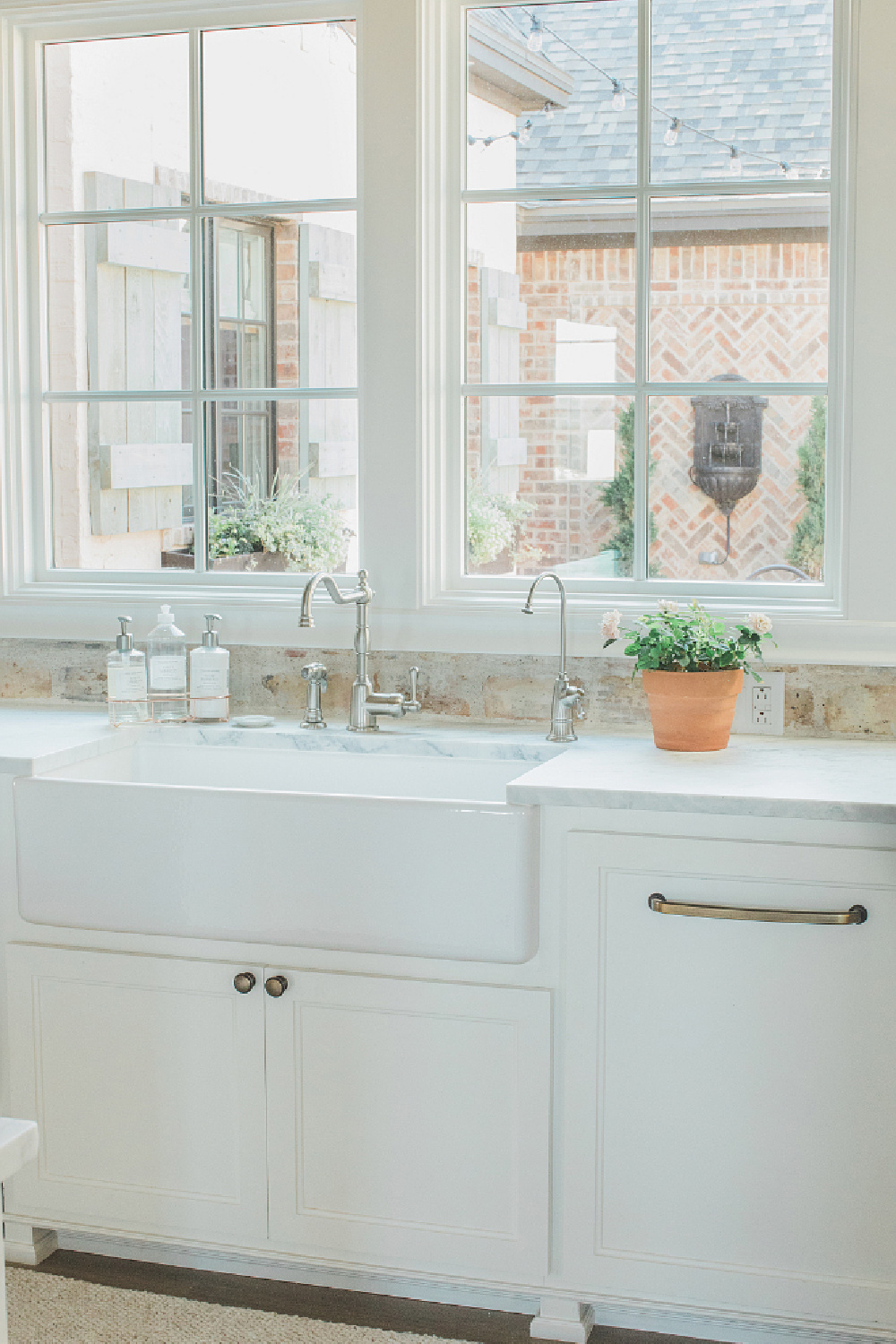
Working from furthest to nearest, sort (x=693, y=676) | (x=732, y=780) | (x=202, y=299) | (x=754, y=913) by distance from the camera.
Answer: (x=202, y=299) → (x=693, y=676) → (x=732, y=780) → (x=754, y=913)

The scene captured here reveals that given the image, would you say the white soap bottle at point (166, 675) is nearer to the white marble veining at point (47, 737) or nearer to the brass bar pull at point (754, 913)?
the white marble veining at point (47, 737)

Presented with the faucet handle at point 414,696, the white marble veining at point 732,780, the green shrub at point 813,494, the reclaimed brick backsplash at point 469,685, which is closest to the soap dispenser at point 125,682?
the reclaimed brick backsplash at point 469,685

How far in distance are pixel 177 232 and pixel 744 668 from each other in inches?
58.4

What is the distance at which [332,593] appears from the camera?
267 centimetres

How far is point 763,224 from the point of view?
2.67 metres

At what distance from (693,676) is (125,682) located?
111 centimetres

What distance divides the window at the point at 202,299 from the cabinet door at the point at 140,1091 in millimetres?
975

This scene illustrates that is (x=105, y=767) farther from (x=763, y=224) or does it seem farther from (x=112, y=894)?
(x=763, y=224)

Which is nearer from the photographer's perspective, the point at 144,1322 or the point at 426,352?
the point at 144,1322

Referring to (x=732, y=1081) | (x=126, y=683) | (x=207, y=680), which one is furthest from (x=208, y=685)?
(x=732, y=1081)

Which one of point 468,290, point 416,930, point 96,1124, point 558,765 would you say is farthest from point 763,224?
point 96,1124

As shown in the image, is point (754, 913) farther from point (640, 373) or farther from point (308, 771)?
point (640, 373)

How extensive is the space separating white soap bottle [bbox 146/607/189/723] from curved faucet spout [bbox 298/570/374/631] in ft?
0.90

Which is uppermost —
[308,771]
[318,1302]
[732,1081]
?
[308,771]
